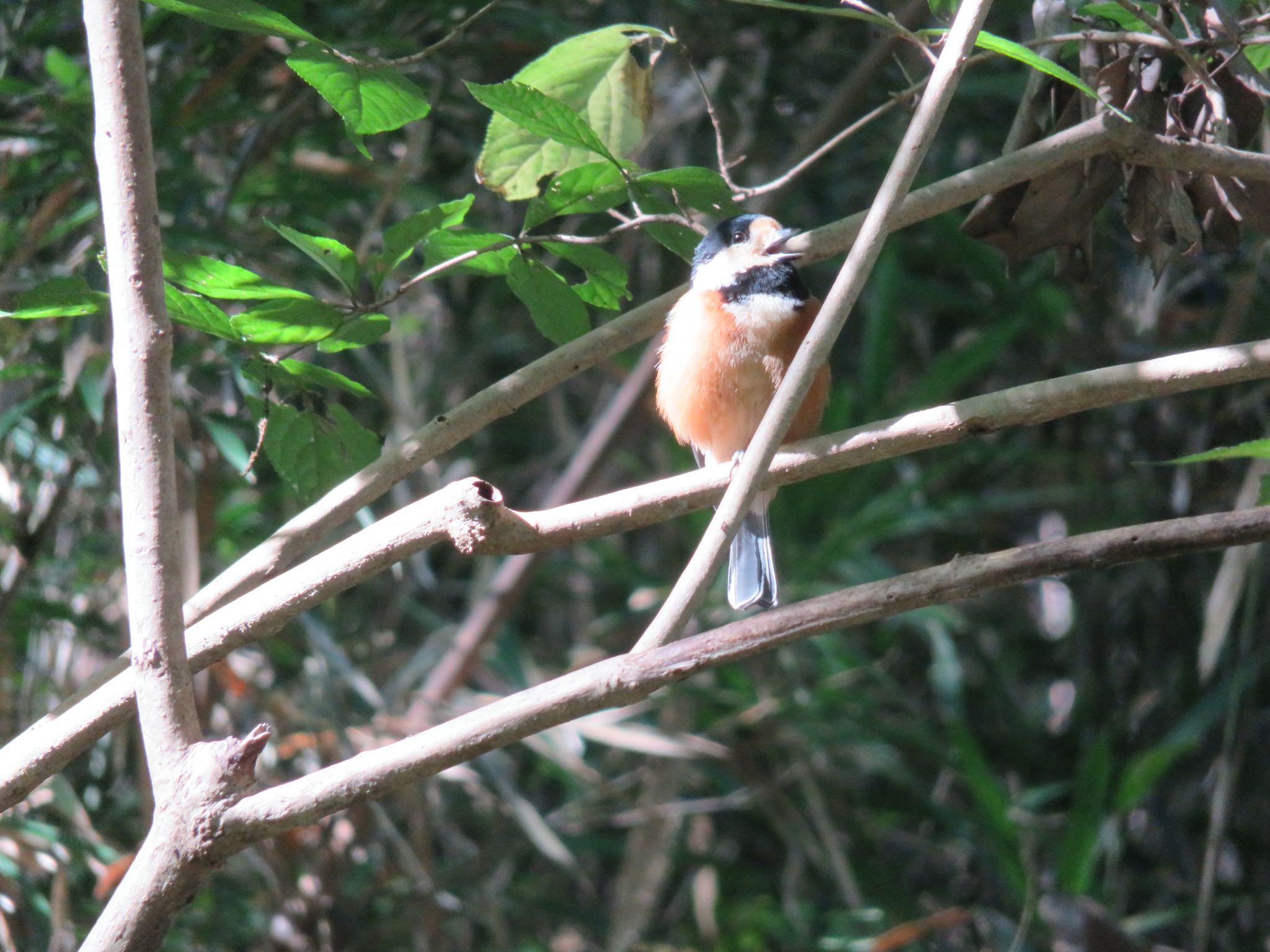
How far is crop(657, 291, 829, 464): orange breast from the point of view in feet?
9.90

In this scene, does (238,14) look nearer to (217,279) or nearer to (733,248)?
(217,279)

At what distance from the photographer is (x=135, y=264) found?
142 centimetres

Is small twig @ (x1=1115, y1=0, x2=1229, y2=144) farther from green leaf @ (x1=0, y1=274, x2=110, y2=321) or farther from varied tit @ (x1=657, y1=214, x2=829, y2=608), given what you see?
green leaf @ (x1=0, y1=274, x2=110, y2=321)

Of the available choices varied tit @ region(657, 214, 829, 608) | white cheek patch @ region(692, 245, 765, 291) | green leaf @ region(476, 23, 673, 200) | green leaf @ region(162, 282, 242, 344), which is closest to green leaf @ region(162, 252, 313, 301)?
green leaf @ region(162, 282, 242, 344)

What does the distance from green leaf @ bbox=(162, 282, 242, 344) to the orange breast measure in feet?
4.93

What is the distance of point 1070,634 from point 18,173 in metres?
4.02

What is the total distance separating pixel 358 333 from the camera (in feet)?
5.90

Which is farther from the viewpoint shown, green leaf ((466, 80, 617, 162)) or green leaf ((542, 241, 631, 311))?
green leaf ((542, 241, 631, 311))

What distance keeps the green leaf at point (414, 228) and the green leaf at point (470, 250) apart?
0.04m

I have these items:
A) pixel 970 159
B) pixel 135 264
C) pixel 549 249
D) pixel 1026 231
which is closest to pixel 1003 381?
pixel 970 159

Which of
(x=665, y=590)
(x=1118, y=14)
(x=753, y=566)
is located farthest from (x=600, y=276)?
(x=665, y=590)

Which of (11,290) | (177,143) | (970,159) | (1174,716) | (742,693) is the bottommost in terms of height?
(1174,716)

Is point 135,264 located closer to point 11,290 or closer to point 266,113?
point 11,290

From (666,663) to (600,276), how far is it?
0.80 metres
